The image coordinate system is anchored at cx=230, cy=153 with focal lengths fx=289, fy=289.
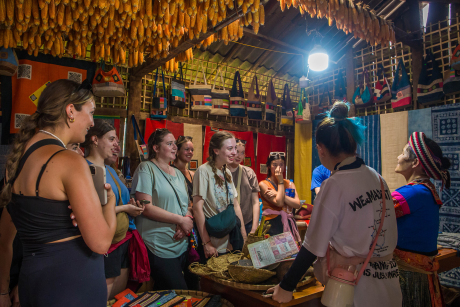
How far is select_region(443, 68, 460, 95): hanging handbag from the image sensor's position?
4.11 m

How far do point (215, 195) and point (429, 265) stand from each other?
5.79ft

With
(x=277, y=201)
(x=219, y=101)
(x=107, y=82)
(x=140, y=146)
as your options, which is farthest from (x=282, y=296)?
(x=219, y=101)

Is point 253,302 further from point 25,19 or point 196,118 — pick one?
point 196,118

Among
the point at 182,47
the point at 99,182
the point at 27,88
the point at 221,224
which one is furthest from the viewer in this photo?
the point at 27,88

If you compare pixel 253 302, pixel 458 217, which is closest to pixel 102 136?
pixel 253 302

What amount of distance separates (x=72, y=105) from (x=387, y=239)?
1.71 m

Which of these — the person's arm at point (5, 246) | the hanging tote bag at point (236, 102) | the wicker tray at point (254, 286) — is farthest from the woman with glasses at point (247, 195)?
the hanging tote bag at point (236, 102)

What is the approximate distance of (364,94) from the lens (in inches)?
213

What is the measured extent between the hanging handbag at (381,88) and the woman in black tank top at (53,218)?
527 centimetres

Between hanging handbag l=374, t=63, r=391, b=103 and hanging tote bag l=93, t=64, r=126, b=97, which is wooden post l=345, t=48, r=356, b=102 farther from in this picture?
hanging tote bag l=93, t=64, r=126, b=97

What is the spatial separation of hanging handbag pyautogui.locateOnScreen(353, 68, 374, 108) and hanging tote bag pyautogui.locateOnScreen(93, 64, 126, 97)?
4.24 meters

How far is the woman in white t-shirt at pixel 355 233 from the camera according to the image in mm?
1479

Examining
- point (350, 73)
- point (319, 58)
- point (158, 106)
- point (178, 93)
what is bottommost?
point (158, 106)

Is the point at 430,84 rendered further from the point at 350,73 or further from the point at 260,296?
the point at 260,296
